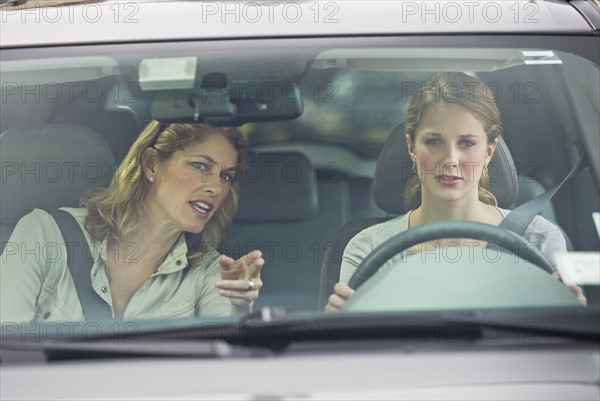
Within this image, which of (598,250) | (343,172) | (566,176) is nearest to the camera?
(598,250)

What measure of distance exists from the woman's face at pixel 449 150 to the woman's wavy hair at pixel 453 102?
0.05 ft

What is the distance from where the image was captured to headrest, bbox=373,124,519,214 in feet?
10.0

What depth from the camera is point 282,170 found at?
10.3 feet

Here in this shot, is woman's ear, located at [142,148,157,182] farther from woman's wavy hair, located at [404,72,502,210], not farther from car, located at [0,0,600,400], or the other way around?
woman's wavy hair, located at [404,72,502,210]

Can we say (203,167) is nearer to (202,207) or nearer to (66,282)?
(202,207)

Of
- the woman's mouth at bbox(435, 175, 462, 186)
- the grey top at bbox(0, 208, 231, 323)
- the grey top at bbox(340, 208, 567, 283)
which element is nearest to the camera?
the grey top at bbox(0, 208, 231, 323)

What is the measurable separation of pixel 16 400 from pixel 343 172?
1434 mm

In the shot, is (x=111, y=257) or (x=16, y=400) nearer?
(x=16, y=400)

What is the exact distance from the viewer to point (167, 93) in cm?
304

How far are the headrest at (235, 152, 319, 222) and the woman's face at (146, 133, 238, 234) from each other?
0.05m

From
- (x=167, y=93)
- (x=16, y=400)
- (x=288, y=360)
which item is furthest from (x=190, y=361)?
(x=167, y=93)

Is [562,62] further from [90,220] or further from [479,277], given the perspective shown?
[90,220]

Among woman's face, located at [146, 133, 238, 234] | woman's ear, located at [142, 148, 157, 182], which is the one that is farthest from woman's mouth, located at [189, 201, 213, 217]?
woman's ear, located at [142, 148, 157, 182]

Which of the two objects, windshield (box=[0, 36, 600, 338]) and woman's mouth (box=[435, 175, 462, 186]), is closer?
windshield (box=[0, 36, 600, 338])
